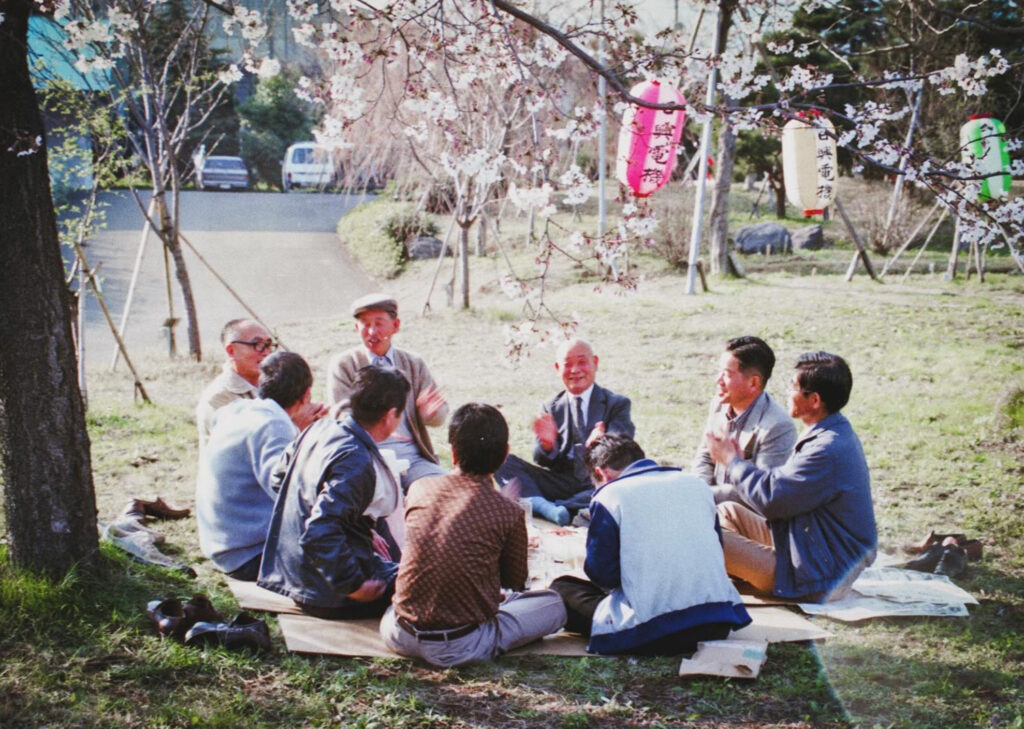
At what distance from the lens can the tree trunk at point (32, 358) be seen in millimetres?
3475

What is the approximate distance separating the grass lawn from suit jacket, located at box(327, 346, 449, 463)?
1.18 m

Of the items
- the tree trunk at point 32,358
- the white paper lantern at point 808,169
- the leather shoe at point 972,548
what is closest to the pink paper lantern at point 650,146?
the white paper lantern at point 808,169

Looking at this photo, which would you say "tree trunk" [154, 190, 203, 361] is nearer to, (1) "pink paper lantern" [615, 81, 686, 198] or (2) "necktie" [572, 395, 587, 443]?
(1) "pink paper lantern" [615, 81, 686, 198]

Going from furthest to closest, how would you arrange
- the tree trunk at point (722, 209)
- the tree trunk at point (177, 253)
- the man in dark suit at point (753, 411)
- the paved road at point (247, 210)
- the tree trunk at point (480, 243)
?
1. the paved road at point (247, 210)
2. the tree trunk at point (480, 243)
3. the tree trunk at point (722, 209)
4. the tree trunk at point (177, 253)
5. the man in dark suit at point (753, 411)

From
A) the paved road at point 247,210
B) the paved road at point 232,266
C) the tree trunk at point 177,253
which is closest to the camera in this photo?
the tree trunk at point 177,253

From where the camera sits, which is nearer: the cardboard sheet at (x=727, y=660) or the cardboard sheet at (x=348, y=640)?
the cardboard sheet at (x=727, y=660)

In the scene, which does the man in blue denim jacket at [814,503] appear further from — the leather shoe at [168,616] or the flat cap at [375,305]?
the leather shoe at [168,616]

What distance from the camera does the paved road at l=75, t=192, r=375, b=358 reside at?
13320 millimetres

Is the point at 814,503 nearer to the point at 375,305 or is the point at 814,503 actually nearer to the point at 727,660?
the point at 727,660

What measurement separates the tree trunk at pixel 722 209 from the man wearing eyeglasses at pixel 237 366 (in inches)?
481

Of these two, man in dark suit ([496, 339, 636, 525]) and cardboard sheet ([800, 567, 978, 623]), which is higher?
man in dark suit ([496, 339, 636, 525])

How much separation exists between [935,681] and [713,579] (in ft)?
3.04

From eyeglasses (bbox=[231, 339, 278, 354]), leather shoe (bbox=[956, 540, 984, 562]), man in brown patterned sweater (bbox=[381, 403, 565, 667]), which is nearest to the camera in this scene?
man in brown patterned sweater (bbox=[381, 403, 565, 667])

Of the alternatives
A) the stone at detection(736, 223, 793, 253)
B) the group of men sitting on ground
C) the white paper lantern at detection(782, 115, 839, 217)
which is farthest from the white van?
the group of men sitting on ground
